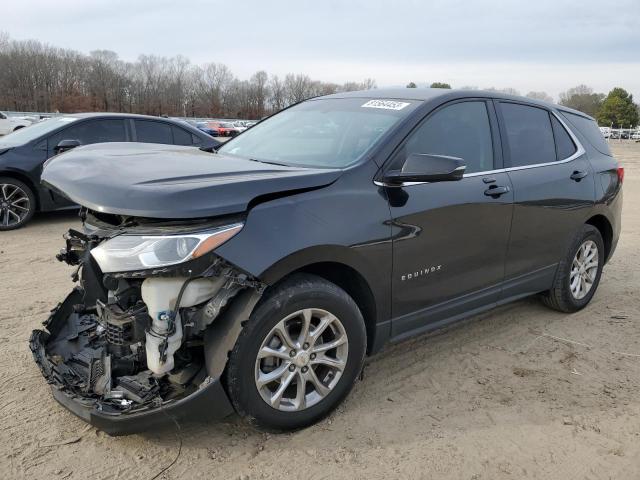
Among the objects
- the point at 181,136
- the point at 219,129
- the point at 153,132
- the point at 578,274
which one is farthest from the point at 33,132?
the point at 219,129

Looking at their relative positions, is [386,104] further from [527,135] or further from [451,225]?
[527,135]

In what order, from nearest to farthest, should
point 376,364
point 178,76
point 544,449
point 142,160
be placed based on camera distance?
point 544,449, point 142,160, point 376,364, point 178,76

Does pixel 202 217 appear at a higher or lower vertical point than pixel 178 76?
lower

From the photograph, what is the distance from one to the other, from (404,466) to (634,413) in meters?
1.55

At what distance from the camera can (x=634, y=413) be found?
10.4 feet

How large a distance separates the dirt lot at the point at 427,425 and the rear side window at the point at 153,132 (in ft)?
13.8

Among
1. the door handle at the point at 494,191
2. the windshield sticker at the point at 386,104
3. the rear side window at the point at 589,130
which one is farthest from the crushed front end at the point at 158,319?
the rear side window at the point at 589,130

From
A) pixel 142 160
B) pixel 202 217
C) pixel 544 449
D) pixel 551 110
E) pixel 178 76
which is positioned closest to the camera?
pixel 202 217

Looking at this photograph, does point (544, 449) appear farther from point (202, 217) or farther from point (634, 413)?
point (202, 217)

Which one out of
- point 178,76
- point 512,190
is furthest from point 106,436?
point 178,76

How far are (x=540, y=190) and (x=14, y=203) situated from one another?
6452mm

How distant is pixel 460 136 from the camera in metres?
3.57

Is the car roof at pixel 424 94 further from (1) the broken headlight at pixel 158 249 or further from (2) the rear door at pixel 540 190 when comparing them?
(1) the broken headlight at pixel 158 249

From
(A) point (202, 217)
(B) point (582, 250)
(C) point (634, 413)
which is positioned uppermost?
(A) point (202, 217)
